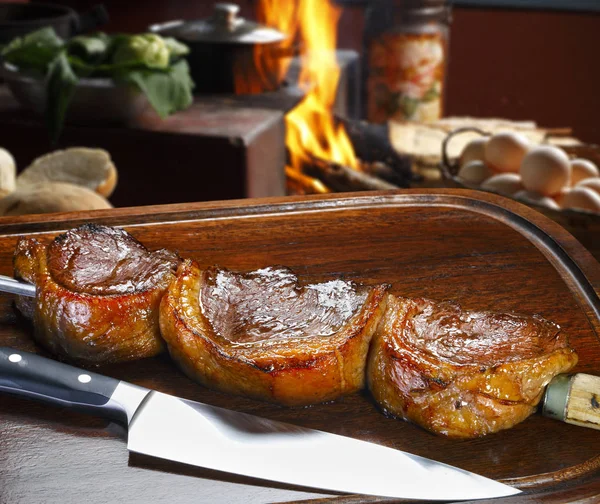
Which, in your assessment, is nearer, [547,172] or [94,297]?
[94,297]

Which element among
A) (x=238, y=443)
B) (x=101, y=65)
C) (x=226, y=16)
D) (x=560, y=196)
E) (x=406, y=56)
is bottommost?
(x=560, y=196)

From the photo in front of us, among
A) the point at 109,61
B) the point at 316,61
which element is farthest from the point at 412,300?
the point at 316,61

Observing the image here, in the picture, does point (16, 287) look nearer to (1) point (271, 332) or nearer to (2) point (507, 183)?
(1) point (271, 332)

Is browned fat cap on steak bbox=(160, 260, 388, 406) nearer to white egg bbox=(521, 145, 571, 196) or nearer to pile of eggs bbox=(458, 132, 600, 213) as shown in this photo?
pile of eggs bbox=(458, 132, 600, 213)

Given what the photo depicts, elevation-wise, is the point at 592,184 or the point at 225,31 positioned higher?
the point at 225,31

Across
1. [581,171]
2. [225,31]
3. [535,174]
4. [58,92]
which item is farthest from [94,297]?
[225,31]
